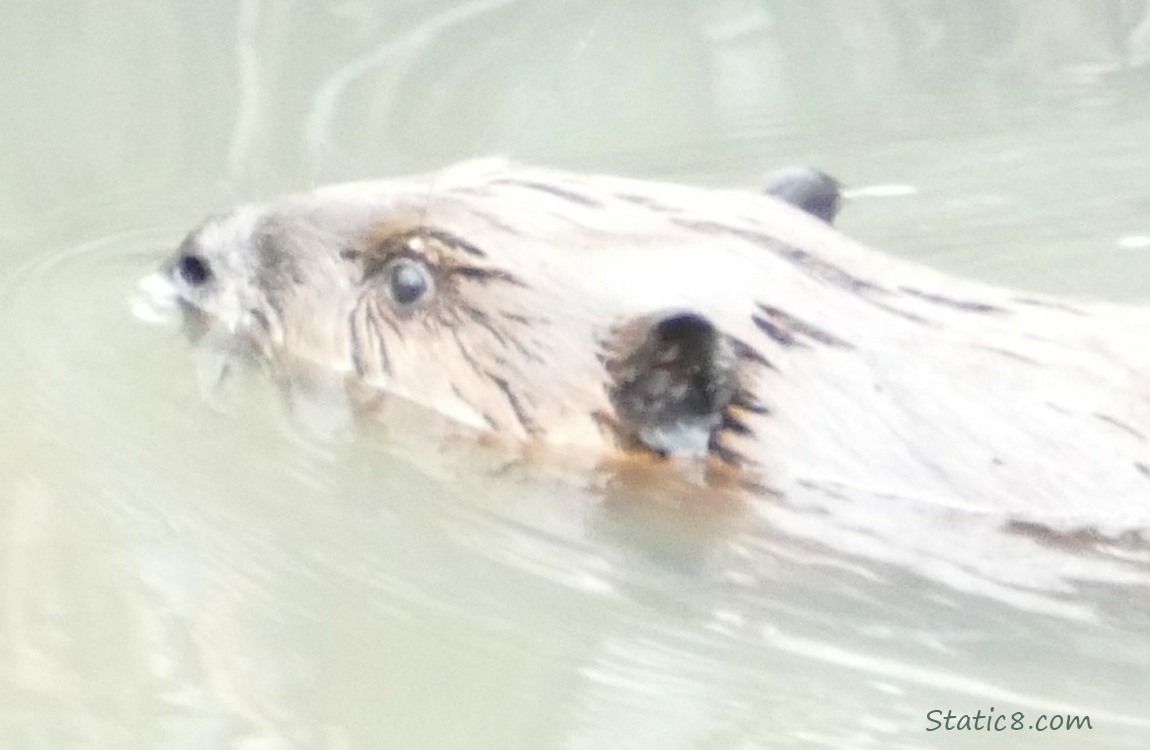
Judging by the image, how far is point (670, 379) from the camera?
2979 millimetres

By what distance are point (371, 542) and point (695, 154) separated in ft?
7.84

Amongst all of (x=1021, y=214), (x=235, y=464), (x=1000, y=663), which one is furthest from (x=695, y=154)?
(x=1000, y=663)

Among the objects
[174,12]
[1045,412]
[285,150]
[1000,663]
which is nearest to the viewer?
[1000,663]

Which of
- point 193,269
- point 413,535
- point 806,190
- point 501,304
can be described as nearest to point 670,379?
point 501,304

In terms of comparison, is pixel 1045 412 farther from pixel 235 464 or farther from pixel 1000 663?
pixel 235 464

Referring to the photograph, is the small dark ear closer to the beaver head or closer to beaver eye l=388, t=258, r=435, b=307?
the beaver head

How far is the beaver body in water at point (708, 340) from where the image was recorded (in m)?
2.83

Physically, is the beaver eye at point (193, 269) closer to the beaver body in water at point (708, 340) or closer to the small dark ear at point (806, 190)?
the beaver body in water at point (708, 340)

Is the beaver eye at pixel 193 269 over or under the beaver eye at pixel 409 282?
over

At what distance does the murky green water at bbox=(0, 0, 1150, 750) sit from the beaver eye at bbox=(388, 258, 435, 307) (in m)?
0.24

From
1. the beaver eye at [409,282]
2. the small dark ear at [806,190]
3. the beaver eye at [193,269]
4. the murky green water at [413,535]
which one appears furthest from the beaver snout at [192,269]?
the small dark ear at [806,190]

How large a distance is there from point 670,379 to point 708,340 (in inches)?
4.2

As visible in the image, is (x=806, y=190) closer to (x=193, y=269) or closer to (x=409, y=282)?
(x=409, y=282)

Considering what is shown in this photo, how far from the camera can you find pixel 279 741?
2338mm
